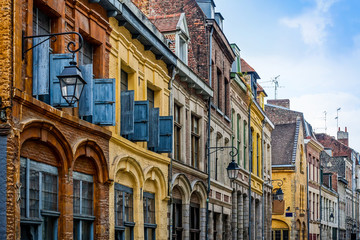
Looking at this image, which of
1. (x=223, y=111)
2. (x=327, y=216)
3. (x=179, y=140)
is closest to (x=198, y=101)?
(x=179, y=140)

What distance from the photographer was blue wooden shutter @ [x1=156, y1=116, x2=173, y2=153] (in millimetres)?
20578

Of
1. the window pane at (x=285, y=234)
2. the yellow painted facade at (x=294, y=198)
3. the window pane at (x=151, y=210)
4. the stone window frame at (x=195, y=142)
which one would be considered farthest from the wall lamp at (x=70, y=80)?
the window pane at (x=285, y=234)

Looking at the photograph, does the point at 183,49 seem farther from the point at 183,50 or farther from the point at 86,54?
the point at 86,54

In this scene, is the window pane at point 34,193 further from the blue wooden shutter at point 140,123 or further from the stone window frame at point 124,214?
the blue wooden shutter at point 140,123

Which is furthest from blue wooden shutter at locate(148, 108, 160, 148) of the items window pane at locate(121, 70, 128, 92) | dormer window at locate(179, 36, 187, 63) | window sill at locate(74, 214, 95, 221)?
dormer window at locate(179, 36, 187, 63)

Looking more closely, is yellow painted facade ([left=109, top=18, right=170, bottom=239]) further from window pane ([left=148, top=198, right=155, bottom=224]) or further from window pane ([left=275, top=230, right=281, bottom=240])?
window pane ([left=275, top=230, right=281, bottom=240])

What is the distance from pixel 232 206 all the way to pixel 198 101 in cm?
791

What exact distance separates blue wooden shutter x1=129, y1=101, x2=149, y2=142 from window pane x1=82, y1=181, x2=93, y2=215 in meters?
3.01

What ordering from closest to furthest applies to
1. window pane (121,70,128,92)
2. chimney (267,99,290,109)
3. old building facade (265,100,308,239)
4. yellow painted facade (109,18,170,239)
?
yellow painted facade (109,18,170,239) < window pane (121,70,128,92) < old building facade (265,100,308,239) < chimney (267,99,290,109)

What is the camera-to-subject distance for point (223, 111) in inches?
1214

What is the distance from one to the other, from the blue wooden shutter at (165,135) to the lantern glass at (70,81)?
8.34 m

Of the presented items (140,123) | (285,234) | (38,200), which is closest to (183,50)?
(140,123)

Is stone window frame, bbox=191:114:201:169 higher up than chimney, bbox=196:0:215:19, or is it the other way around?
chimney, bbox=196:0:215:19

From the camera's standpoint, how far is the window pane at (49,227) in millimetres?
13422
